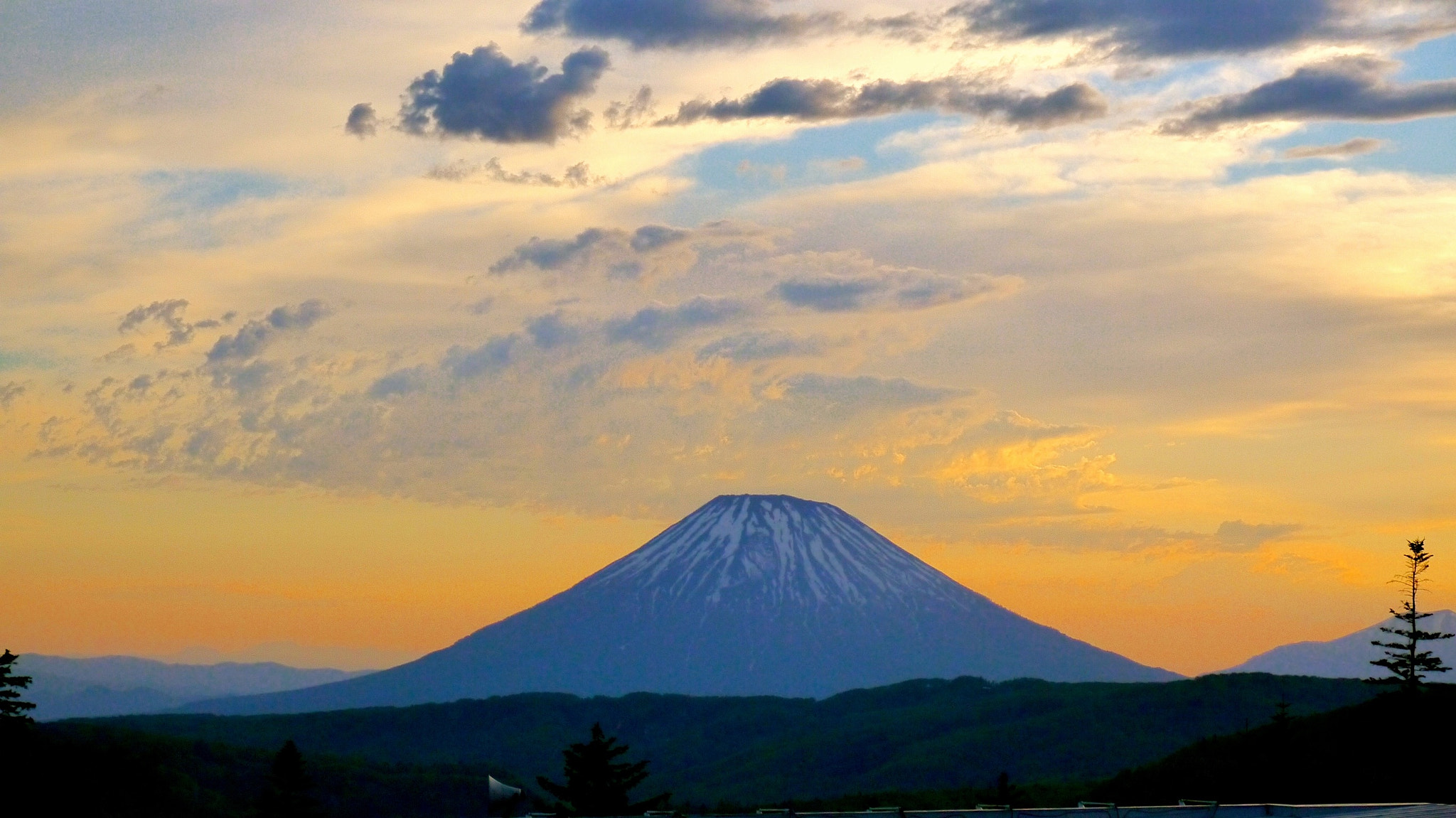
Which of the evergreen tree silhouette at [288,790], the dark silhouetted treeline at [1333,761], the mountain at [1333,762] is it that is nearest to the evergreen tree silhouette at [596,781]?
the evergreen tree silhouette at [288,790]

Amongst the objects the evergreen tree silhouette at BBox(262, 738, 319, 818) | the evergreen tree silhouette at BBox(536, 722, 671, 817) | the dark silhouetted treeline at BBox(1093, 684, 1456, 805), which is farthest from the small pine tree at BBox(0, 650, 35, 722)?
the dark silhouetted treeline at BBox(1093, 684, 1456, 805)

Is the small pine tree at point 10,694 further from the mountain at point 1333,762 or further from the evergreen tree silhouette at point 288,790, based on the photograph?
the mountain at point 1333,762

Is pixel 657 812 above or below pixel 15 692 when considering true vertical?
below

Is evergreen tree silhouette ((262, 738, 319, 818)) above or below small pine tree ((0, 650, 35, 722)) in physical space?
below

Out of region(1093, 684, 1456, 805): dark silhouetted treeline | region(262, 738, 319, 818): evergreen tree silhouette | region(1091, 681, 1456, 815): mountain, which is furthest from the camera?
region(1093, 684, 1456, 805): dark silhouetted treeline

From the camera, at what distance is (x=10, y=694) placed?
3194 inches

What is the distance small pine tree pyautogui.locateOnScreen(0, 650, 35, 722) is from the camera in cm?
7856

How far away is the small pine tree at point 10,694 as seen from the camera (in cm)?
7856

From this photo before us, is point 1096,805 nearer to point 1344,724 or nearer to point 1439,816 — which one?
point 1439,816

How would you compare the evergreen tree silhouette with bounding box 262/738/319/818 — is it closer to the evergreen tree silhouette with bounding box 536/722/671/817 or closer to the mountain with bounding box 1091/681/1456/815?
the evergreen tree silhouette with bounding box 536/722/671/817

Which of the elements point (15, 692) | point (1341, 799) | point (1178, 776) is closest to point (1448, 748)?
point (1341, 799)

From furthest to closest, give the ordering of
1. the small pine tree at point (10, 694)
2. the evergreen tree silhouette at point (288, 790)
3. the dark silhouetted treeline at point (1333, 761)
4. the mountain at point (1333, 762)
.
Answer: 1. the dark silhouetted treeline at point (1333, 761)
2. the mountain at point (1333, 762)
3. the evergreen tree silhouette at point (288, 790)
4. the small pine tree at point (10, 694)

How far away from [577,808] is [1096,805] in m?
59.8

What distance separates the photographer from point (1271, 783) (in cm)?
11994
